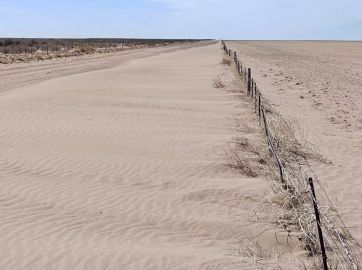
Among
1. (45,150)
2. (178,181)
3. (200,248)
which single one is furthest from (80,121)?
(200,248)

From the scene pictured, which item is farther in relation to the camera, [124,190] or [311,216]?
[124,190]

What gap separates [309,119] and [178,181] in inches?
281

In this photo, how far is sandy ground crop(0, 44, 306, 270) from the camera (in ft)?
18.1

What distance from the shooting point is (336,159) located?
10023mm

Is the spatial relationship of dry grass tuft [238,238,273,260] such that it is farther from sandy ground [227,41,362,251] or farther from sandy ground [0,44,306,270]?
sandy ground [227,41,362,251]

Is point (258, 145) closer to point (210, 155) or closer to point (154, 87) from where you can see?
point (210, 155)

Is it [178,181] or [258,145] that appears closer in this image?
[178,181]

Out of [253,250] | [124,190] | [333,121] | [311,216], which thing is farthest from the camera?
[333,121]

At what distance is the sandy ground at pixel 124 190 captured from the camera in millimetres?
5508

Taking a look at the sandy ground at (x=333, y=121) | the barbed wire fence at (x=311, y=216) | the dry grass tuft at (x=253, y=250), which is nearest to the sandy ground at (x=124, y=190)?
the dry grass tuft at (x=253, y=250)

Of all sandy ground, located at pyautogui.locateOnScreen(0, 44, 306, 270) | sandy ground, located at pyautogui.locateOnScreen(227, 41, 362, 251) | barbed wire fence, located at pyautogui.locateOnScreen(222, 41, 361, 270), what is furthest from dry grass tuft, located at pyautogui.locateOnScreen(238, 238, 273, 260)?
sandy ground, located at pyautogui.locateOnScreen(227, 41, 362, 251)

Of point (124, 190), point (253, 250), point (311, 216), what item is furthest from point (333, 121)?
point (253, 250)

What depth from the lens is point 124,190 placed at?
7.86 meters

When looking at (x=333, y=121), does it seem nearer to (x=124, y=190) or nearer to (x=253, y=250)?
(x=124, y=190)
